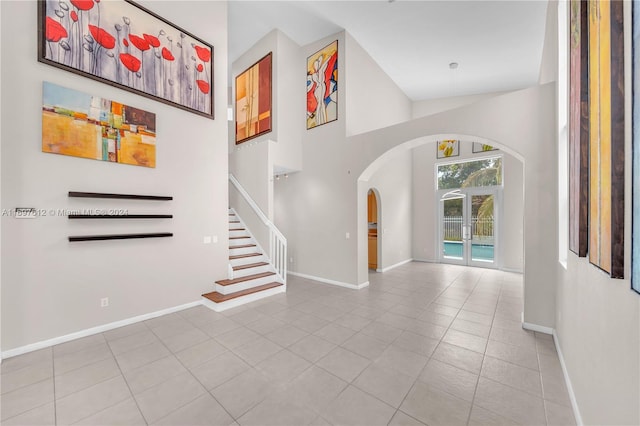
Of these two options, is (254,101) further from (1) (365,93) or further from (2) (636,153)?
(2) (636,153)

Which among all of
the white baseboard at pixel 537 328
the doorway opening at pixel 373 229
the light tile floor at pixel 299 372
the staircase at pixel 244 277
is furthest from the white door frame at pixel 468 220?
the staircase at pixel 244 277

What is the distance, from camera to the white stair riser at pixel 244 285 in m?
4.39

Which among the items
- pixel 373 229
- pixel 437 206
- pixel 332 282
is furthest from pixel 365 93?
pixel 332 282

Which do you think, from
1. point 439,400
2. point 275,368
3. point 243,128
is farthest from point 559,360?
point 243,128

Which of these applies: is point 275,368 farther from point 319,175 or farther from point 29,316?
point 319,175

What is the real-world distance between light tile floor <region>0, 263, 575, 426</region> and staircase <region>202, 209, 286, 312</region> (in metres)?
0.31

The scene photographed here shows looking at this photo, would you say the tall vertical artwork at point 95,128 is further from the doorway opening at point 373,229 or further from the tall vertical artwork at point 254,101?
the doorway opening at point 373,229

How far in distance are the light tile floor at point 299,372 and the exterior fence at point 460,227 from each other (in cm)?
412

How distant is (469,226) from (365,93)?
5.22 m

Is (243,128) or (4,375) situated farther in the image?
(243,128)

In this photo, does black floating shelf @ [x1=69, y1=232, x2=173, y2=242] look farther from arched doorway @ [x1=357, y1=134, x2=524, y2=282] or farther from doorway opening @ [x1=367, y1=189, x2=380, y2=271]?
doorway opening @ [x1=367, y1=189, x2=380, y2=271]

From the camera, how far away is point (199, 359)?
2693mm

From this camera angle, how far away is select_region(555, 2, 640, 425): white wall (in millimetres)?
1003

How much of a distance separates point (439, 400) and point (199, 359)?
243cm
